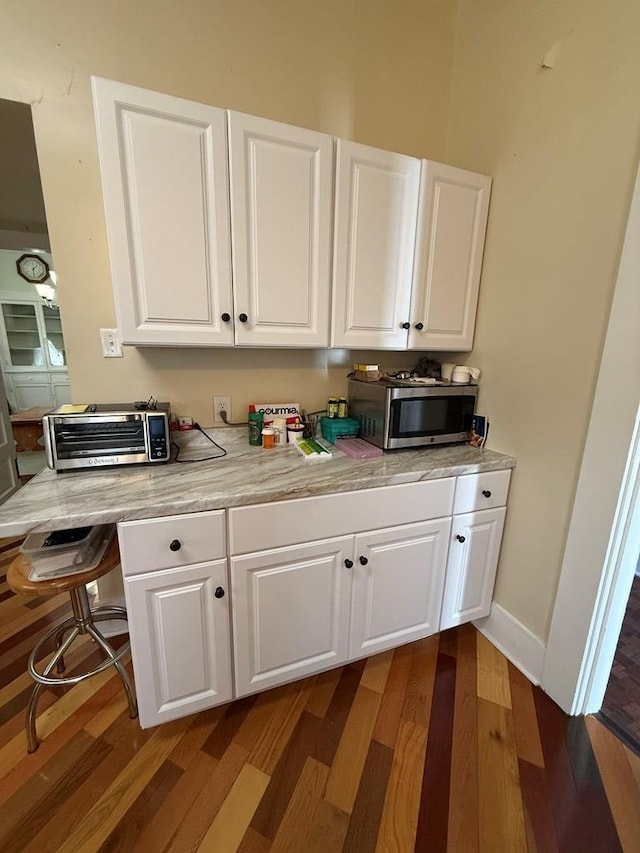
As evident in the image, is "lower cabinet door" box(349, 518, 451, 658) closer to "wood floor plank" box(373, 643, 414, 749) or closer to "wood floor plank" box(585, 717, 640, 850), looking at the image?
"wood floor plank" box(373, 643, 414, 749)

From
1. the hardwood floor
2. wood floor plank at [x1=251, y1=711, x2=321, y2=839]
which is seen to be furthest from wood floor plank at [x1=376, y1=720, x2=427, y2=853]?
wood floor plank at [x1=251, y1=711, x2=321, y2=839]

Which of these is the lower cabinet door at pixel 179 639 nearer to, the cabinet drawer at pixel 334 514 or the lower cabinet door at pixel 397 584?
the cabinet drawer at pixel 334 514

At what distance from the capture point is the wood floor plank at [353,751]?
108cm

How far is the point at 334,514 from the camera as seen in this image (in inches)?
48.4

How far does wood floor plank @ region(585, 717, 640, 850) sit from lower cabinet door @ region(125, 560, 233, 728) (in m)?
1.25

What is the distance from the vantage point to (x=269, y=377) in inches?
67.5

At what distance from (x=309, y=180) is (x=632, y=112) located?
1016 mm

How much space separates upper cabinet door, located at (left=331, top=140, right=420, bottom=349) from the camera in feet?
4.48

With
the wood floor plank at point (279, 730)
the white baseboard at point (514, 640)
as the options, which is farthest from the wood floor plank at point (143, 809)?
the white baseboard at point (514, 640)

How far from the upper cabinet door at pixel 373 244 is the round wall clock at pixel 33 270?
527 centimetres

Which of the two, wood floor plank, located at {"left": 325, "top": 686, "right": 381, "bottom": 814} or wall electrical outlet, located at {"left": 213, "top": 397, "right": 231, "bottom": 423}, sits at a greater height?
wall electrical outlet, located at {"left": 213, "top": 397, "right": 231, "bottom": 423}

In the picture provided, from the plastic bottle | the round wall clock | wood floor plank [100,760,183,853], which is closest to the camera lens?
wood floor plank [100,760,183,853]

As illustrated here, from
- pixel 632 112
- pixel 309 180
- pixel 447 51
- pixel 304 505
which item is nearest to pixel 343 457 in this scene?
pixel 304 505

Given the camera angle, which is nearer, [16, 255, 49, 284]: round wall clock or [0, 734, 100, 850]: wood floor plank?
[0, 734, 100, 850]: wood floor plank
